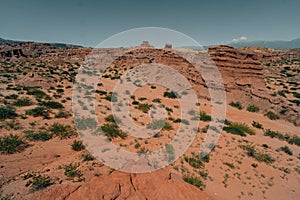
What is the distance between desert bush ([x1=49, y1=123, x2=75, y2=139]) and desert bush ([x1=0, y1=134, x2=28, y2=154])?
152 cm

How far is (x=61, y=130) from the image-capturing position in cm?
996

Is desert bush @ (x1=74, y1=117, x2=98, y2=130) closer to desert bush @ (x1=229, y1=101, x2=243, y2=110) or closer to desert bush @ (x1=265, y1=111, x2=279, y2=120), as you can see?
desert bush @ (x1=229, y1=101, x2=243, y2=110)

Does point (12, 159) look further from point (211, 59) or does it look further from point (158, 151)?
point (211, 59)

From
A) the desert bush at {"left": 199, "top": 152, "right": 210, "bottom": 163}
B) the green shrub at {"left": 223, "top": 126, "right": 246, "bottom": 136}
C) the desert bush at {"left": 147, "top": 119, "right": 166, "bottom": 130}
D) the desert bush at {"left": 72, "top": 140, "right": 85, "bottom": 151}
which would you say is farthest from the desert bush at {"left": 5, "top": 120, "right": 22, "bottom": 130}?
the green shrub at {"left": 223, "top": 126, "right": 246, "bottom": 136}

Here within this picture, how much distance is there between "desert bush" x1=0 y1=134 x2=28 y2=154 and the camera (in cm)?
757

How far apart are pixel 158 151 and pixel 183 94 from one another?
574 inches

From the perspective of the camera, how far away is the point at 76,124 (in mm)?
11023

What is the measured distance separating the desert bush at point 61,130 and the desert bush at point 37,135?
397 millimetres

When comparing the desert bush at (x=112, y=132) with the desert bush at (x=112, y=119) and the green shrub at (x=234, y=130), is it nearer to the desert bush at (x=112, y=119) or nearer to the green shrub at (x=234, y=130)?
the desert bush at (x=112, y=119)

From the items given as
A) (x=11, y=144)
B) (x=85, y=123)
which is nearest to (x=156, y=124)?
(x=85, y=123)

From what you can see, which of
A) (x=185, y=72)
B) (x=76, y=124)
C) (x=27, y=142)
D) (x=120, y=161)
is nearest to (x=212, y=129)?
(x=120, y=161)

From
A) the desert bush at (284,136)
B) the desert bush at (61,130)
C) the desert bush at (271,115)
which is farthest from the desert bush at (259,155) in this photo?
the desert bush at (61,130)

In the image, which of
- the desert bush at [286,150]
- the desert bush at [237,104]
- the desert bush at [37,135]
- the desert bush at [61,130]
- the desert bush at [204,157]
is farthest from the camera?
A: the desert bush at [237,104]

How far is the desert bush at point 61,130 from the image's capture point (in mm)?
9586
